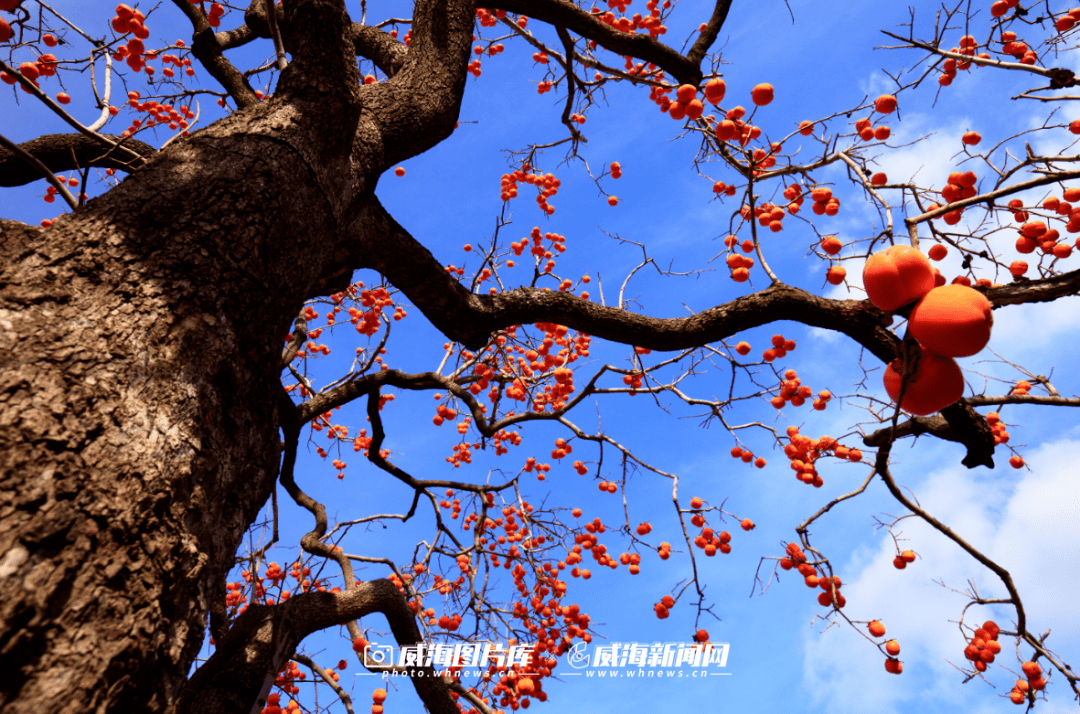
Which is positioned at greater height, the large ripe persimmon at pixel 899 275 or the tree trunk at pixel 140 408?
the large ripe persimmon at pixel 899 275

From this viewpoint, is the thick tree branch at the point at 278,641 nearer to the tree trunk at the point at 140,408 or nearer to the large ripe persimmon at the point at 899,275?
the tree trunk at the point at 140,408

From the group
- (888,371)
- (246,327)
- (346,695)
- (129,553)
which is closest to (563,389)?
(346,695)

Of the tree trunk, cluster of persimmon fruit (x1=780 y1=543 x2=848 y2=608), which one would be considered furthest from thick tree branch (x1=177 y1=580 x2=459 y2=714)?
cluster of persimmon fruit (x1=780 y1=543 x2=848 y2=608)

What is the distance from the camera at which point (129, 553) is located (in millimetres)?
1016

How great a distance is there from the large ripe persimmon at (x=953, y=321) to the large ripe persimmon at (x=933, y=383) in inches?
3.0

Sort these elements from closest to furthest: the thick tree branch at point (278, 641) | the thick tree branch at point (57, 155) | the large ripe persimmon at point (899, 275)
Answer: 1. the large ripe persimmon at point (899, 275)
2. the thick tree branch at point (278, 641)
3. the thick tree branch at point (57, 155)

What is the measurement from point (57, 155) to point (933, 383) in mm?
4422

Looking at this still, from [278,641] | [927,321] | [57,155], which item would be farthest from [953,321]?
[57,155]

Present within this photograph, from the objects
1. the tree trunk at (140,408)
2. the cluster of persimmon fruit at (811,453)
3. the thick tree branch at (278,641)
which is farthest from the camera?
the cluster of persimmon fruit at (811,453)

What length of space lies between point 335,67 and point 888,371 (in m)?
2.45

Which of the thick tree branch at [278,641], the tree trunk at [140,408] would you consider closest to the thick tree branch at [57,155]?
the tree trunk at [140,408]

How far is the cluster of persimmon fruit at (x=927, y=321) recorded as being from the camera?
1697 millimetres

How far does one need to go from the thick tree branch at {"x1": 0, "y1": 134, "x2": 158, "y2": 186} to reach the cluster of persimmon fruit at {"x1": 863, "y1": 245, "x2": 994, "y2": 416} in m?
3.45

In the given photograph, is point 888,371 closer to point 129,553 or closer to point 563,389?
point 129,553
